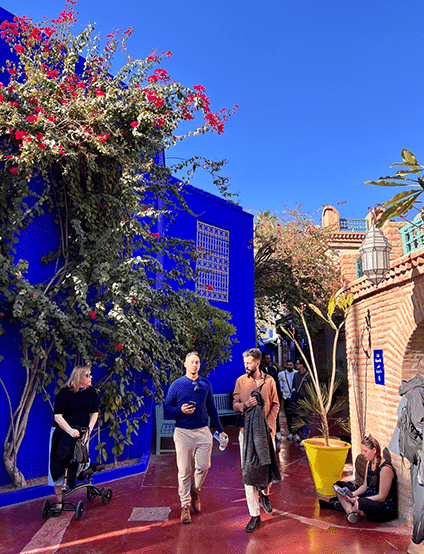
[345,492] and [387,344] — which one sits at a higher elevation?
[387,344]

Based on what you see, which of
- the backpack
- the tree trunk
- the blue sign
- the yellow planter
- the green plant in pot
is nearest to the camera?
the backpack

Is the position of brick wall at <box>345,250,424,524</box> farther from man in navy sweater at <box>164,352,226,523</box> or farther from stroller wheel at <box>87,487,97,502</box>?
stroller wheel at <box>87,487,97,502</box>

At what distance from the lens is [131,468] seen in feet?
21.9

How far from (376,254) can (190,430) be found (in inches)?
107

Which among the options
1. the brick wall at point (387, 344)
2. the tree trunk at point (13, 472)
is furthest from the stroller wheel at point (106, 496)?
the brick wall at point (387, 344)

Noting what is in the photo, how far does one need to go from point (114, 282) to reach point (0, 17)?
14.0 feet

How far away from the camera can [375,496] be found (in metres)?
4.60

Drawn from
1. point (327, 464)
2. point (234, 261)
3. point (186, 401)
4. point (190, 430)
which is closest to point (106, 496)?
point (190, 430)

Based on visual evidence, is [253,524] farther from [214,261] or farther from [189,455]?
[214,261]

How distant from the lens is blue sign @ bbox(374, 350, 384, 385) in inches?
209

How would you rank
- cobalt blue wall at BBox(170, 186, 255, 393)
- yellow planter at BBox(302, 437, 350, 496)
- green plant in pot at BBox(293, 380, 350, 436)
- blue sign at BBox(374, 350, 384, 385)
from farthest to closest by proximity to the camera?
cobalt blue wall at BBox(170, 186, 255, 393)
green plant in pot at BBox(293, 380, 350, 436)
yellow planter at BBox(302, 437, 350, 496)
blue sign at BBox(374, 350, 384, 385)

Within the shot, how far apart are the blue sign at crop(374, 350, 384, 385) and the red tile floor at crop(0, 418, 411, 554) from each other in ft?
5.05

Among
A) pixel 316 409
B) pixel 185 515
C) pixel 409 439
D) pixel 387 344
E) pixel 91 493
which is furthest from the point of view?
pixel 316 409

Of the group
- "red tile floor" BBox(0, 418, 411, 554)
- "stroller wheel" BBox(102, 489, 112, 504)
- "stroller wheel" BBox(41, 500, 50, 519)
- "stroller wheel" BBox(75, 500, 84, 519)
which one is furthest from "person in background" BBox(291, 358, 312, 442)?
"stroller wheel" BBox(41, 500, 50, 519)
